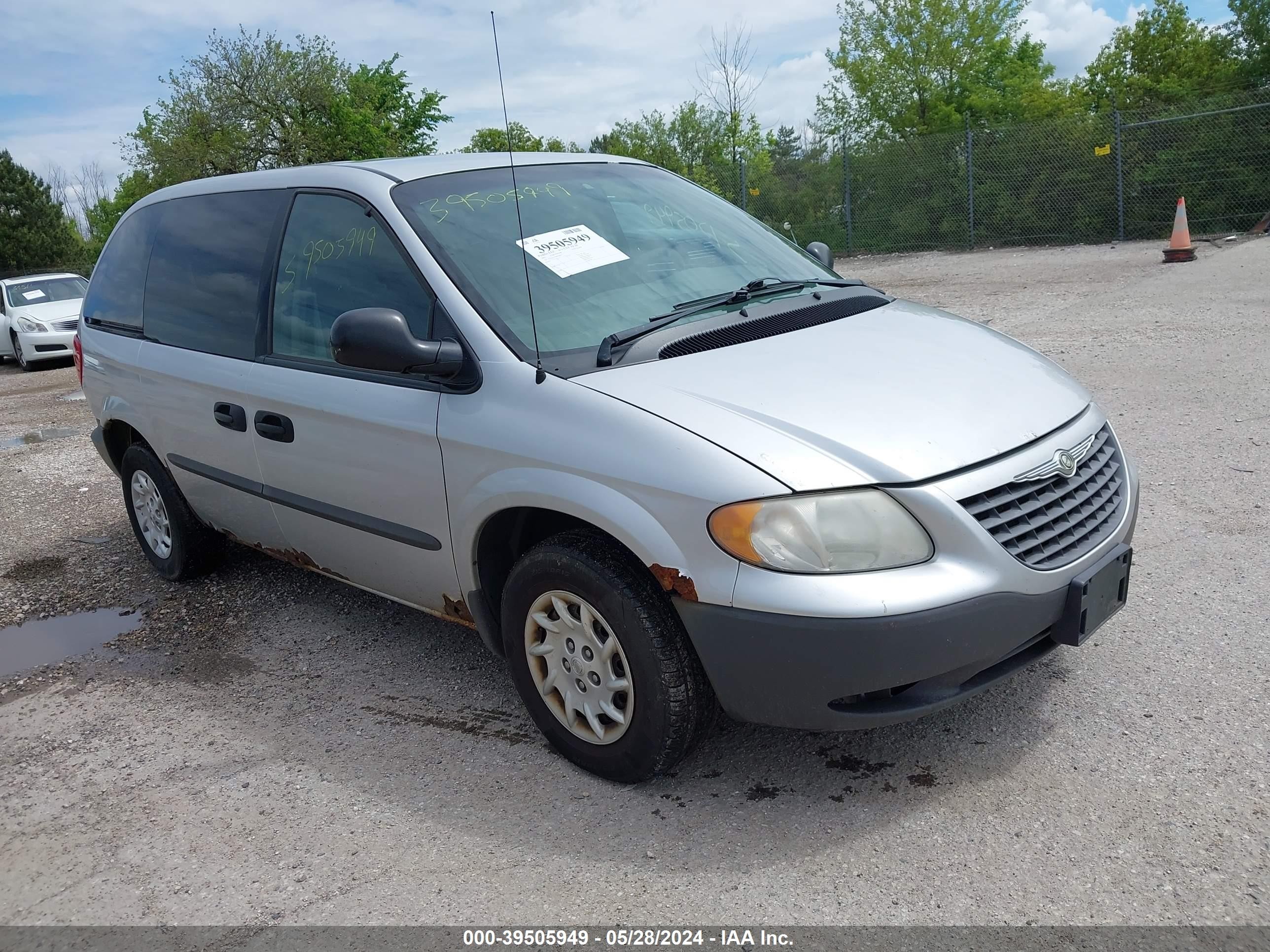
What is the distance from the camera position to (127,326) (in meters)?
4.82

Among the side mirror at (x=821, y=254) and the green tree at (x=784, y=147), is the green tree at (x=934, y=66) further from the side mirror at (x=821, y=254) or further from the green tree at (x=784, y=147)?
the side mirror at (x=821, y=254)

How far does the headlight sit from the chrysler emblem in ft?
1.25

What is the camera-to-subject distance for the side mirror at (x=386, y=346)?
9.74 ft

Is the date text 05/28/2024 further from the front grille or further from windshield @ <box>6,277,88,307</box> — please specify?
windshield @ <box>6,277,88,307</box>

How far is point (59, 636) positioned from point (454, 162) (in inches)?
111

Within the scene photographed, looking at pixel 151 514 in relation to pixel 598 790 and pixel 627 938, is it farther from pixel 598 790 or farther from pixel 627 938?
pixel 627 938

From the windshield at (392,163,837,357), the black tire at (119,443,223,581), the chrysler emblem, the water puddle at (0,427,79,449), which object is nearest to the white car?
the water puddle at (0,427,79,449)

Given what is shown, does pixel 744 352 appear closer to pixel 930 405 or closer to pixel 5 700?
pixel 930 405

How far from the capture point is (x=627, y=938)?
2.38m

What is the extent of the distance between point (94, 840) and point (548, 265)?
217 centimetres

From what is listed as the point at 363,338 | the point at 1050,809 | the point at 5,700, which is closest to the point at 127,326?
the point at 5,700

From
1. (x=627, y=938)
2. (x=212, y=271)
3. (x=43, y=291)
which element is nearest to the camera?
(x=627, y=938)

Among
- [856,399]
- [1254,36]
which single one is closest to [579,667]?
[856,399]

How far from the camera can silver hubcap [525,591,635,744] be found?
112 inches
